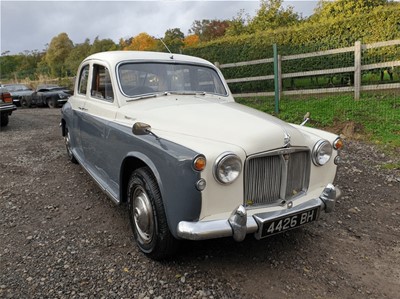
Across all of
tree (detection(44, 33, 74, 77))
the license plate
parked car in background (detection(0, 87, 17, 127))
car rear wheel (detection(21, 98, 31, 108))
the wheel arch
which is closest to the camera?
the license plate

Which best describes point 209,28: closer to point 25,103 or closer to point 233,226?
point 25,103

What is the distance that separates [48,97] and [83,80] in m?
13.3

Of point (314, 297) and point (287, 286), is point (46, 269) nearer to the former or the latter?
point (287, 286)

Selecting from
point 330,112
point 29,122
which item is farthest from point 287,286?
point 29,122

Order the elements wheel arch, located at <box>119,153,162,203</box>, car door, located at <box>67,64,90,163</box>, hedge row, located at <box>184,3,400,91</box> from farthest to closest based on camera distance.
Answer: hedge row, located at <box>184,3,400,91</box> < car door, located at <box>67,64,90,163</box> < wheel arch, located at <box>119,153,162,203</box>

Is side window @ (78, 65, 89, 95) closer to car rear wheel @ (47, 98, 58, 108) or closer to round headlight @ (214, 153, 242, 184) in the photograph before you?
round headlight @ (214, 153, 242, 184)

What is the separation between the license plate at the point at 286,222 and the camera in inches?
105

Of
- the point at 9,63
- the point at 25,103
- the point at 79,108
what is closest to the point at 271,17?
the point at 25,103

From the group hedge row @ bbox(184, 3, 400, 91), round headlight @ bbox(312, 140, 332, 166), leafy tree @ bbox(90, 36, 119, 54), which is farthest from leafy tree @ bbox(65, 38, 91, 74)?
round headlight @ bbox(312, 140, 332, 166)

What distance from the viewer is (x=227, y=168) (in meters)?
2.59

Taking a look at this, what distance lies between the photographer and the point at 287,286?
2.71 metres

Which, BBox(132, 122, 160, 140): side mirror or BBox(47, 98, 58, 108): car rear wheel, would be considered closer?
BBox(132, 122, 160, 140): side mirror

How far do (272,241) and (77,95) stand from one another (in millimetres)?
3601

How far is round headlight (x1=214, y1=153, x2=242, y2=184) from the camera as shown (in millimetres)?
2529
